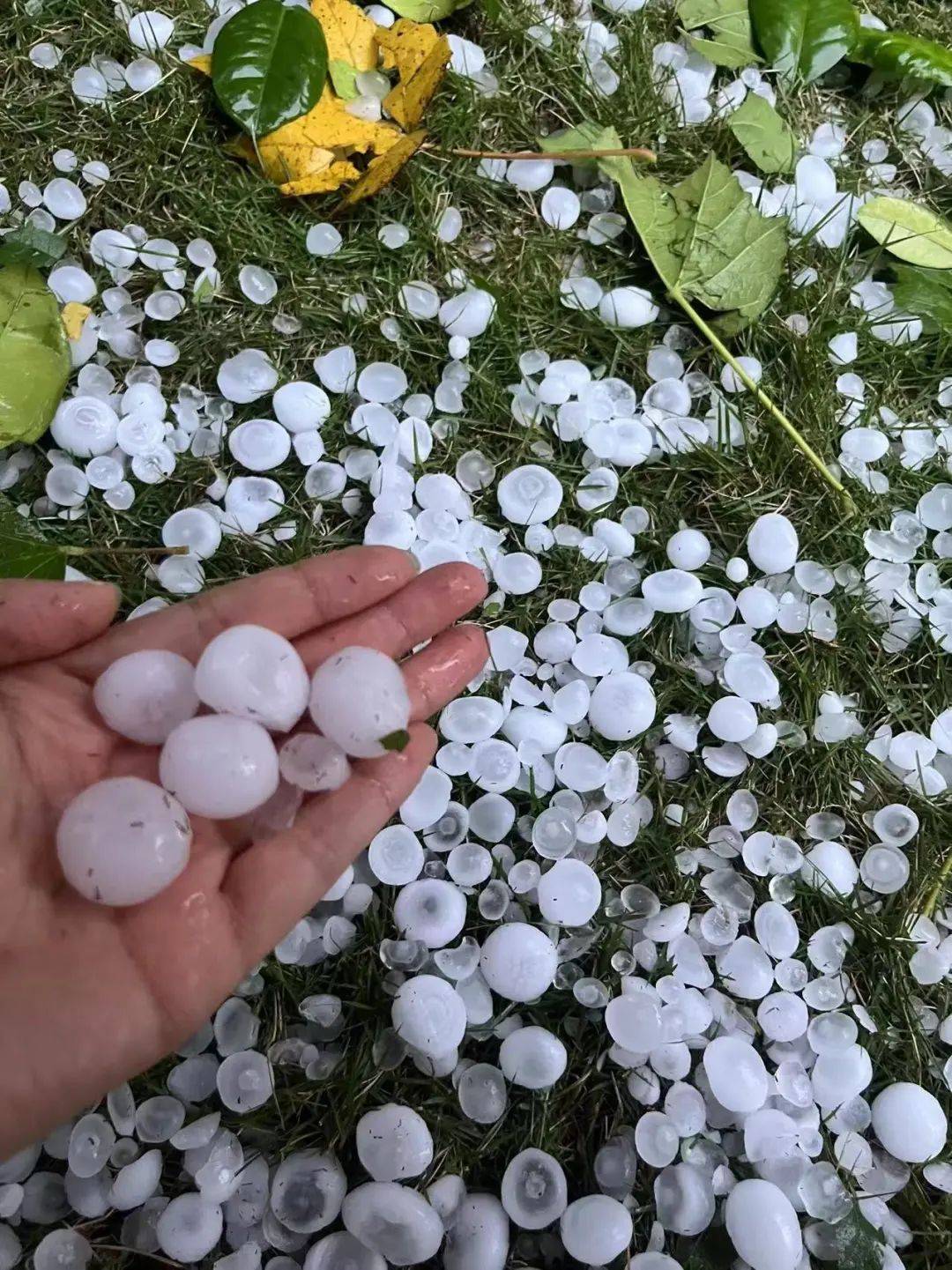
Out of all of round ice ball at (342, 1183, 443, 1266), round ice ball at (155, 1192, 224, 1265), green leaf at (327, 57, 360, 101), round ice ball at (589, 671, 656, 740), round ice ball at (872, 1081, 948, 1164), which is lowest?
round ice ball at (155, 1192, 224, 1265)

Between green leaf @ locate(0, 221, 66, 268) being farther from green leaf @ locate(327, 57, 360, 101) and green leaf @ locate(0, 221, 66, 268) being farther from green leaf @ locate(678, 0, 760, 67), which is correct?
green leaf @ locate(678, 0, 760, 67)

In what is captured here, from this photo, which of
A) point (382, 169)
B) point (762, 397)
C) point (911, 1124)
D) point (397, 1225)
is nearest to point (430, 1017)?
point (397, 1225)

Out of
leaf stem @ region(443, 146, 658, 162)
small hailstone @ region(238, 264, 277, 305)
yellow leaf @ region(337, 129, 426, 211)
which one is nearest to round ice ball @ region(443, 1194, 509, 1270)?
small hailstone @ region(238, 264, 277, 305)

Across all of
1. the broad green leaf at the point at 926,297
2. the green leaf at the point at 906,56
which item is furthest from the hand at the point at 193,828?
the green leaf at the point at 906,56

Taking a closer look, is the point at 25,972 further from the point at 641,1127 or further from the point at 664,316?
the point at 664,316

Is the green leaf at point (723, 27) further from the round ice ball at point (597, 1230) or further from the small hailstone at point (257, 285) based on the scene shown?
the round ice ball at point (597, 1230)

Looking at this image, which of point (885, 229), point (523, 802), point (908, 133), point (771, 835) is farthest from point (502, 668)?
point (908, 133)
